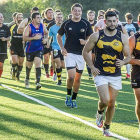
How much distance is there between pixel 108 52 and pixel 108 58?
0.10m

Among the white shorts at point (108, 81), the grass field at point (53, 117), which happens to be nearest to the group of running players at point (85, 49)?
the white shorts at point (108, 81)

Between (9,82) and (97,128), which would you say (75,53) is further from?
(9,82)

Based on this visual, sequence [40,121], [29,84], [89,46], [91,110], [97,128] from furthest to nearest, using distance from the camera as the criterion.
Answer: [29,84], [91,110], [40,121], [97,128], [89,46]

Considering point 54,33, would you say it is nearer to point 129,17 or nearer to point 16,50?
point 16,50

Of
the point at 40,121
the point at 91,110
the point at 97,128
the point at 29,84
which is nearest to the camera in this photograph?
the point at 97,128

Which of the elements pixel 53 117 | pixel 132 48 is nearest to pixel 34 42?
pixel 53 117

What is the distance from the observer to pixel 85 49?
8.14 m

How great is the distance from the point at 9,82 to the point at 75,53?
5.46m

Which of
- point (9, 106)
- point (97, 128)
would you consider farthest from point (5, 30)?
point (97, 128)

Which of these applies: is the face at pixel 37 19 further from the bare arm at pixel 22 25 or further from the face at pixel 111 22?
the face at pixel 111 22

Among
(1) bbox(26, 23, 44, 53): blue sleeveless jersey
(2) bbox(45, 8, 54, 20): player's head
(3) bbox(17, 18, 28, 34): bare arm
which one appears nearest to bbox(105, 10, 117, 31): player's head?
(1) bbox(26, 23, 44, 53): blue sleeveless jersey

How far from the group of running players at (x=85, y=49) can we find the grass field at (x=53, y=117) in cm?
36

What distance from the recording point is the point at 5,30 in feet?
51.7

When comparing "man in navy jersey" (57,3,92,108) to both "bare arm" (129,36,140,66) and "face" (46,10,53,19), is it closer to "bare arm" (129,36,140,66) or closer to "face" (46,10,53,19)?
"bare arm" (129,36,140,66)
